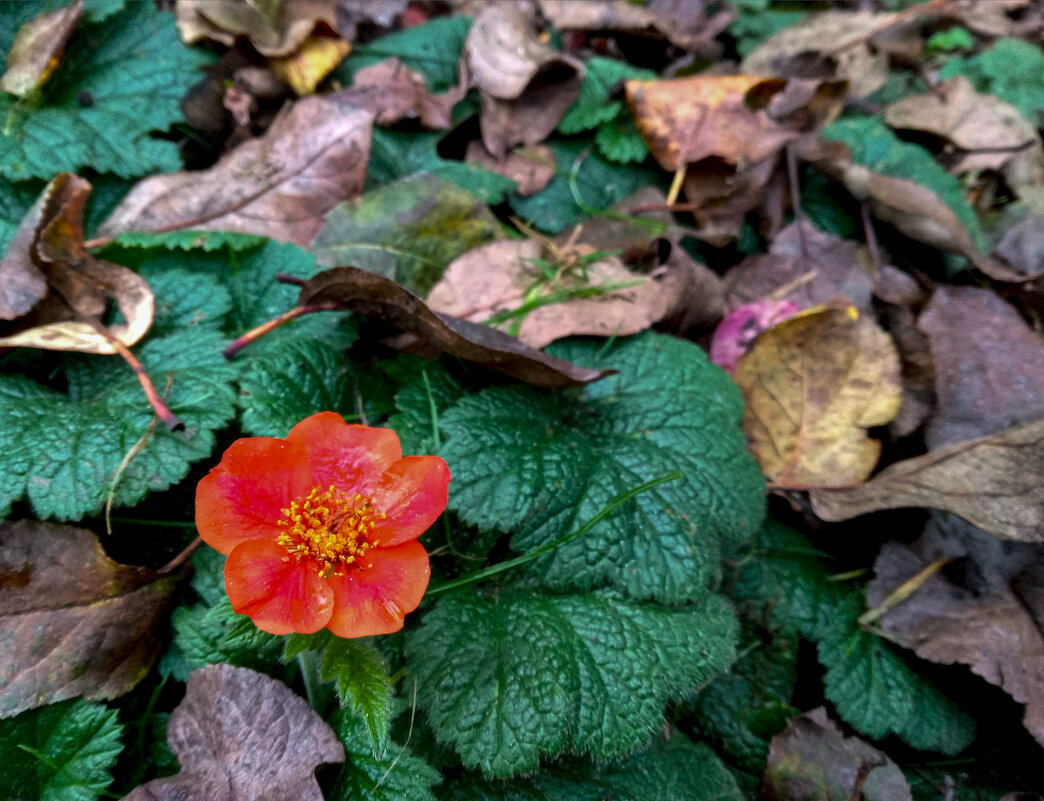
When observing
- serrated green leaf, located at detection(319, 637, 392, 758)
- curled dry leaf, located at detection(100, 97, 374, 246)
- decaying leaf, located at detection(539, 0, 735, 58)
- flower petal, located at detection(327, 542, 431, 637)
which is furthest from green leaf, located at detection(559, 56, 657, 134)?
serrated green leaf, located at detection(319, 637, 392, 758)

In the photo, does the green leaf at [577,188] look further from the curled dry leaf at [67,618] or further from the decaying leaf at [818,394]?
the curled dry leaf at [67,618]

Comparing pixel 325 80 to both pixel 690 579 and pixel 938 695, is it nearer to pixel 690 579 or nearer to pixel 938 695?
pixel 690 579

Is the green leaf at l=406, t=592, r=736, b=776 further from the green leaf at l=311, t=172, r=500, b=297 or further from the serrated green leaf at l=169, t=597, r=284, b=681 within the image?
the green leaf at l=311, t=172, r=500, b=297

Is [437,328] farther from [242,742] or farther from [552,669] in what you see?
[242,742]

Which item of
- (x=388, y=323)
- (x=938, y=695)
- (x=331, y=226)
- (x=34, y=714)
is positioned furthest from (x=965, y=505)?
(x=34, y=714)

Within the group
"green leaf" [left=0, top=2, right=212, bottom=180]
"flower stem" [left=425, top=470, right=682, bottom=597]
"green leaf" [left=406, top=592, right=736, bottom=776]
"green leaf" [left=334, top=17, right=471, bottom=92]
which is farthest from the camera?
"green leaf" [left=334, top=17, right=471, bottom=92]

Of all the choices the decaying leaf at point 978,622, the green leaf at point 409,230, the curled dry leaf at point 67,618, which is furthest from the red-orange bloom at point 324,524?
the decaying leaf at point 978,622
